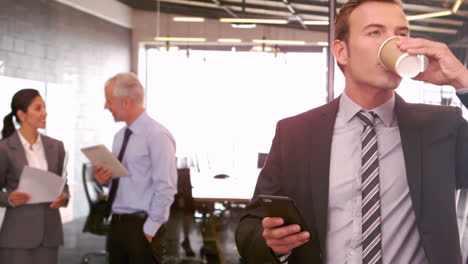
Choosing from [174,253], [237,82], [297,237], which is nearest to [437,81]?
[297,237]

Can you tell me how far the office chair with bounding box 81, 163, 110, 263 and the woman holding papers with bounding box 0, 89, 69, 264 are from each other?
1300 millimetres

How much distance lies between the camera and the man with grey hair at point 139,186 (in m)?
3.85

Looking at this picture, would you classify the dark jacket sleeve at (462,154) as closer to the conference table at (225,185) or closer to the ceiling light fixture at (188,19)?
the conference table at (225,185)

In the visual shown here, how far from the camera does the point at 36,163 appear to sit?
13.9 ft

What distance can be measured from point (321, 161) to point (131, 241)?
7.51 ft

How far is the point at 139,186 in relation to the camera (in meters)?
3.90

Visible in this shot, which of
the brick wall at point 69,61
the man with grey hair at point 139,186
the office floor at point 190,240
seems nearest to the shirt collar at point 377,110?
the man with grey hair at point 139,186

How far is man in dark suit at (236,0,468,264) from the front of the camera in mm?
1740

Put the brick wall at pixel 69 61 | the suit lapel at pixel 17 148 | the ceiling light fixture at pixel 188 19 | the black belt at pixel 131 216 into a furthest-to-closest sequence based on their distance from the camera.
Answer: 1. the ceiling light fixture at pixel 188 19
2. the brick wall at pixel 69 61
3. the suit lapel at pixel 17 148
4. the black belt at pixel 131 216

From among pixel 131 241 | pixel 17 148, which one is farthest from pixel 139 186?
pixel 17 148

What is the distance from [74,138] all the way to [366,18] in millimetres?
4163

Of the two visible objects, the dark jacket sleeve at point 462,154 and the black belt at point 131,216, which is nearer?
the dark jacket sleeve at point 462,154

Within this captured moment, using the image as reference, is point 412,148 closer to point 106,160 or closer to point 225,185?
point 106,160

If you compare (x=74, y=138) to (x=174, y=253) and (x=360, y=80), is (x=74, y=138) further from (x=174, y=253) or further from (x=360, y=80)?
(x=360, y=80)
